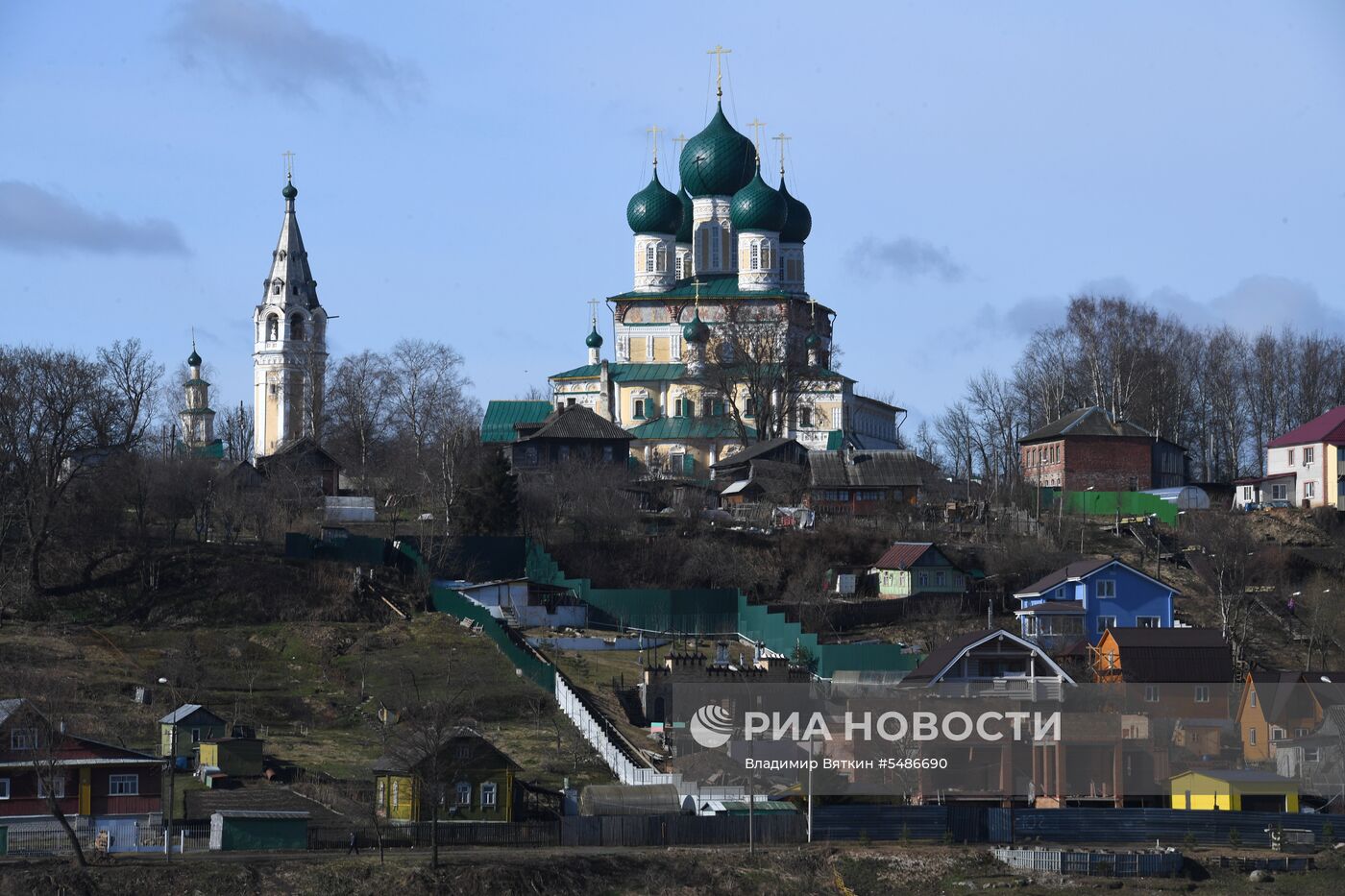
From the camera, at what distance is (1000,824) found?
40.0 meters

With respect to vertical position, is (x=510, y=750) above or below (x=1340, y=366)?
below

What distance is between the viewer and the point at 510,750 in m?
43.4

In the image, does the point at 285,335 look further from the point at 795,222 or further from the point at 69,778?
the point at 69,778

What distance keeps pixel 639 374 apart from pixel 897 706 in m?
38.8

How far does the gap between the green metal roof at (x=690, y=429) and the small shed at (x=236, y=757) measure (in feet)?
121

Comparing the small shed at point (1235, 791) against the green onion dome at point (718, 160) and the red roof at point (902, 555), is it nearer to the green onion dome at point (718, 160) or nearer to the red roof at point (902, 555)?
the red roof at point (902, 555)

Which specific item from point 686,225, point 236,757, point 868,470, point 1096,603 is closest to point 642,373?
point 686,225

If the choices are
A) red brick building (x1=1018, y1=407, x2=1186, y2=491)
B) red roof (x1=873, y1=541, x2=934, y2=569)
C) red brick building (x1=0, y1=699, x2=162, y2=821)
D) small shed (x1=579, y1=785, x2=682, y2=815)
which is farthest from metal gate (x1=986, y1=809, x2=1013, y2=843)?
red brick building (x1=1018, y1=407, x2=1186, y2=491)

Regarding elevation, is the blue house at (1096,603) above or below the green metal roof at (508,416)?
below

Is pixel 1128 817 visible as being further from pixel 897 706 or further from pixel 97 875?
pixel 97 875

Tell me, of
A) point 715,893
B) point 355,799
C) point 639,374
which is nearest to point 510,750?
point 355,799

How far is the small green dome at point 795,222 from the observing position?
86.4 meters

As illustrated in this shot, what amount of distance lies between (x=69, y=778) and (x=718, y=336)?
44.9 metres

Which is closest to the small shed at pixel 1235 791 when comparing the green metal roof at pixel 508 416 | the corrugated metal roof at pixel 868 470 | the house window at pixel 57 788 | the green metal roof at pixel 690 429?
the house window at pixel 57 788
